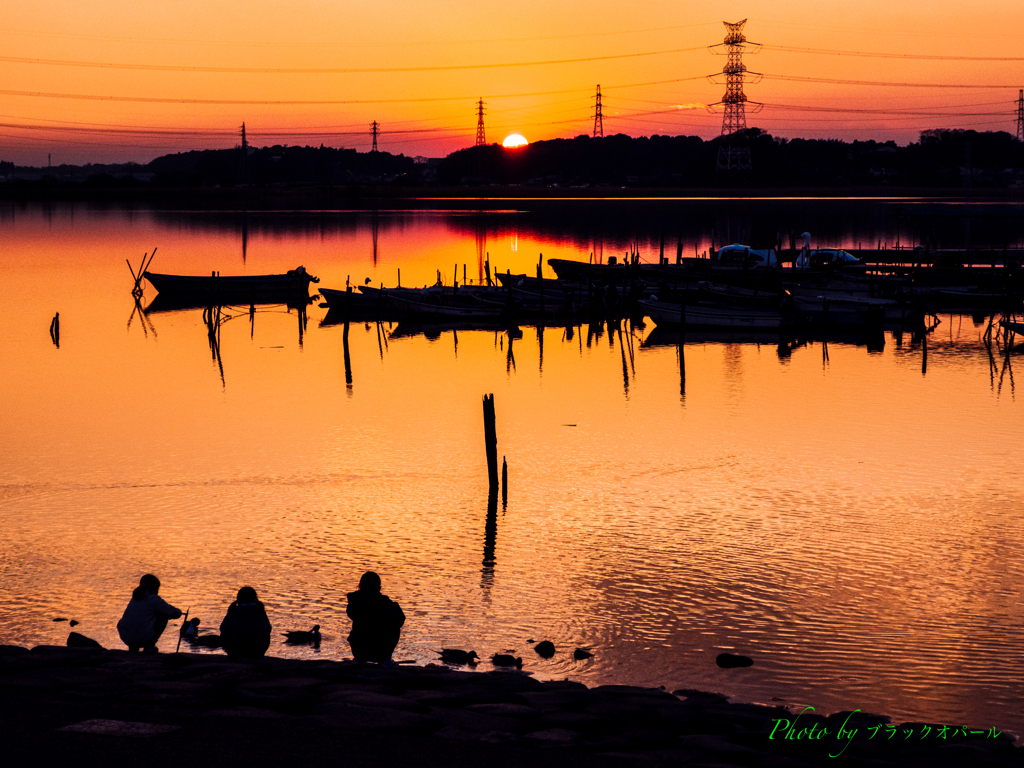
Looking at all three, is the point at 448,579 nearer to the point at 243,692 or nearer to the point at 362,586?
the point at 362,586

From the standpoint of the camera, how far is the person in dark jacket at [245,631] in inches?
530

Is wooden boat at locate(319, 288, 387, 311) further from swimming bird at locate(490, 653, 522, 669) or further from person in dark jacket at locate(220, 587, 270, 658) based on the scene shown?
person in dark jacket at locate(220, 587, 270, 658)

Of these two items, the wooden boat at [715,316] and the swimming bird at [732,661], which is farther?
the wooden boat at [715,316]

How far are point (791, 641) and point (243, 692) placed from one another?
9.11 metres

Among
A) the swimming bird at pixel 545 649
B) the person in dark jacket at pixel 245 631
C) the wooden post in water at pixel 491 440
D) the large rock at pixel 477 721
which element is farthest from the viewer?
the wooden post in water at pixel 491 440

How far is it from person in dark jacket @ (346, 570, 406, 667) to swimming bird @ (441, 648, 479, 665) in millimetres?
1658

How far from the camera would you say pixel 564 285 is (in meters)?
62.9

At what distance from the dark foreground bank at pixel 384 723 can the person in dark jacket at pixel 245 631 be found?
265 mm

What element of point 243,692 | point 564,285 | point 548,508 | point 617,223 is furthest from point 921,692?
point 617,223

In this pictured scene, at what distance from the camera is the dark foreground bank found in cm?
941

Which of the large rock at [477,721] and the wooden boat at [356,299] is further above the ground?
the wooden boat at [356,299]

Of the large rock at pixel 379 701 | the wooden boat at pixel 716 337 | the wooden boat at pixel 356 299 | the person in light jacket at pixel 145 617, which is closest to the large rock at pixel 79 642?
the person in light jacket at pixel 145 617

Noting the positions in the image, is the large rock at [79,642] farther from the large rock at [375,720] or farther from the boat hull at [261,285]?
the boat hull at [261,285]

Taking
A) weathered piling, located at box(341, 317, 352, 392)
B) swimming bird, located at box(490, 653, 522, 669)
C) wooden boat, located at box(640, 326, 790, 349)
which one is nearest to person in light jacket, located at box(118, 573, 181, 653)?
swimming bird, located at box(490, 653, 522, 669)
